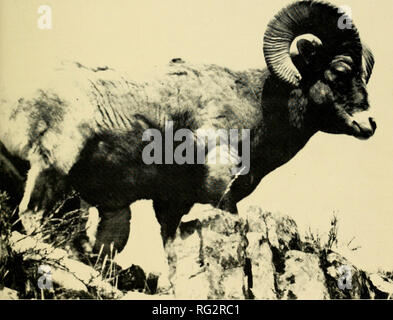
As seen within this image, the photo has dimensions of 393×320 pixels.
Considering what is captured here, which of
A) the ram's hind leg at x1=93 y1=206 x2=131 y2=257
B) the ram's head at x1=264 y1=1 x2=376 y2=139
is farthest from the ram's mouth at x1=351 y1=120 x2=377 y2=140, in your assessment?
the ram's hind leg at x1=93 y1=206 x2=131 y2=257

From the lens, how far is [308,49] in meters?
8.52

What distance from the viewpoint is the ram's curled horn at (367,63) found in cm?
848

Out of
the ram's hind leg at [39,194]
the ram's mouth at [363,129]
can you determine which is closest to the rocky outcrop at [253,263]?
the ram's mouth at [363,129]

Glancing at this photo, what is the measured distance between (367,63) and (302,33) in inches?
30.0

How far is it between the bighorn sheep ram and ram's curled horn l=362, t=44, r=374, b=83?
0.01 meters

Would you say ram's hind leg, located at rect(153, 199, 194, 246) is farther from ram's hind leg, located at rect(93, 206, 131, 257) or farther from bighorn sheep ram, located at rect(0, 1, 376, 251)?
ram's hind leg, located at rect(93, 206, 131, 257)

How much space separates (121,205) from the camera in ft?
28.1

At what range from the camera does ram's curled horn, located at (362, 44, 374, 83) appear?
848 cm

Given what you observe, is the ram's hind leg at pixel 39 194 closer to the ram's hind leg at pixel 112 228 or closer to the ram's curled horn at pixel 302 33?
the ram's hind leg at pixel 112 228

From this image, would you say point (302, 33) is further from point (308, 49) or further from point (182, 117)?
point (182, 117)

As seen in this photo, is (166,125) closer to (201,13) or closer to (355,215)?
(201,13)

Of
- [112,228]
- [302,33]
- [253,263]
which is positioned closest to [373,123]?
[302,33]

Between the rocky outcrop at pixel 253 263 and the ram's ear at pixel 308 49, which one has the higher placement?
the ram's ear at pixel 308 49
